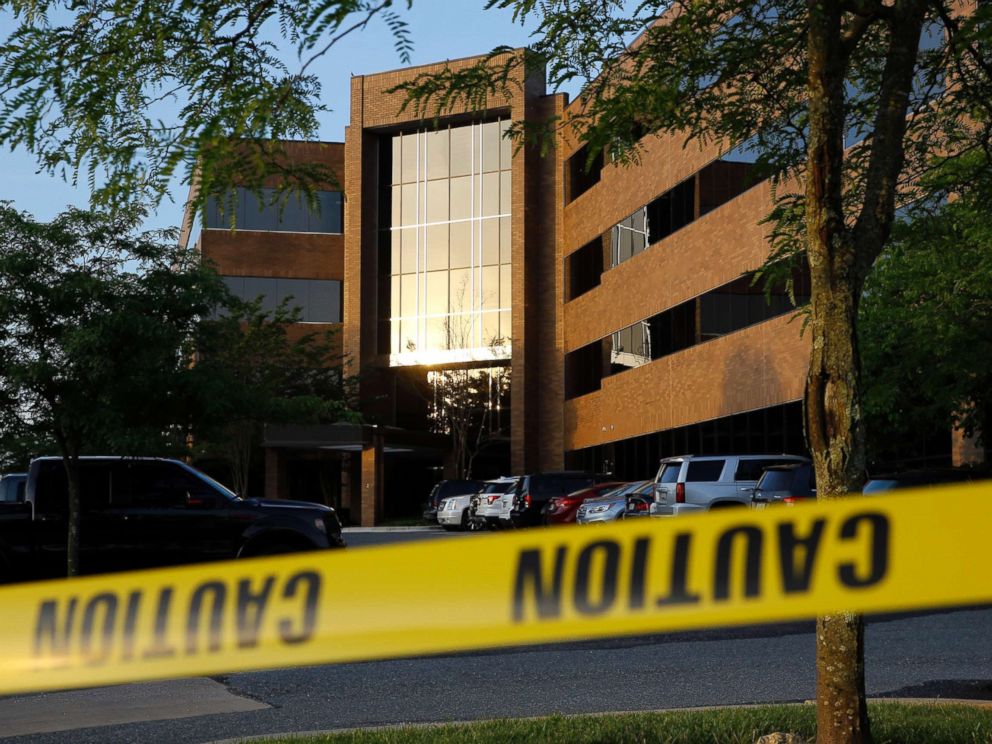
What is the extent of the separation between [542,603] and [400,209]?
5543 centimetres

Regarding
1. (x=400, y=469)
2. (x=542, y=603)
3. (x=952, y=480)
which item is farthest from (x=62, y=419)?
(x=400, y=469)

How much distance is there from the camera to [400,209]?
57.8 meters

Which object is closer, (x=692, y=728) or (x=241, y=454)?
(x=692, y=728)

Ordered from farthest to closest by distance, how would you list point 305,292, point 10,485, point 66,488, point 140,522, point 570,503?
point 305,292 < point 570,503 < point 10,485 < point 66,488 < point 140,522

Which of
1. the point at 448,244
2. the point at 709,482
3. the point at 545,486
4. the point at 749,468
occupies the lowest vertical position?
the point at 545,486

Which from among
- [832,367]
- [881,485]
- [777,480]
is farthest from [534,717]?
[777,480]

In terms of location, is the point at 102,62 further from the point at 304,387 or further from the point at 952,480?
the point at 304,387

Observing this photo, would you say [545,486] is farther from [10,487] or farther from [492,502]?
[10,487]

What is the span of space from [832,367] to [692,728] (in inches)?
90.9

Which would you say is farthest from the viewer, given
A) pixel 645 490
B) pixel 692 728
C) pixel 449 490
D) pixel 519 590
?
pixel 449 490

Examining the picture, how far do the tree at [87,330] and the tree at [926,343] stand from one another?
10087mm

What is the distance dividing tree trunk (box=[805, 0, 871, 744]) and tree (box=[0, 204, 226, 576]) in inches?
491

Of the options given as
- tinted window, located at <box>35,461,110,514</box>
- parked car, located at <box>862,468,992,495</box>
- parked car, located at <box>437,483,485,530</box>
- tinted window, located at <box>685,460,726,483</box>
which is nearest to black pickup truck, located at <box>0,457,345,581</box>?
Result: tinted window, located at <box>35,461,110,514</box>

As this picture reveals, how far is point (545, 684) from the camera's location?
32.5 feet
